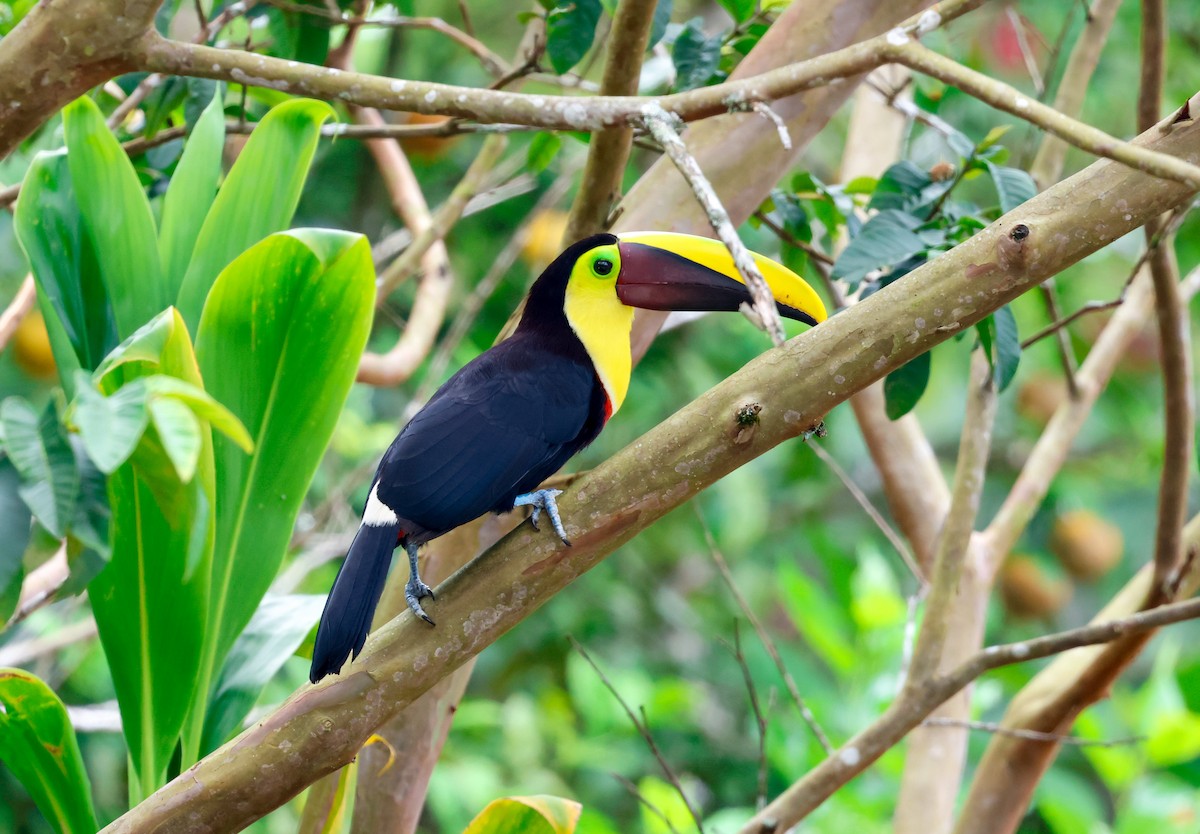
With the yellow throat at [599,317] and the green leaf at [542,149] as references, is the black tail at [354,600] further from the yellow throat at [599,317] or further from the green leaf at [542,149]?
the green leaf at [542,149]

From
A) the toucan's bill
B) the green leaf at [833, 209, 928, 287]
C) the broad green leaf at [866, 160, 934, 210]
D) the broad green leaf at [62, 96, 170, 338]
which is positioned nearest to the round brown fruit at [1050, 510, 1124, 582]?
the broad green leaf at [866, 160, 934, 210]

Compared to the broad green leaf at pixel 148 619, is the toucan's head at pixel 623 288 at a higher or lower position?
higher

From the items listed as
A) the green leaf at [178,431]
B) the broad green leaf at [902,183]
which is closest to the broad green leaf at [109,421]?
the green leaf at [178,431]

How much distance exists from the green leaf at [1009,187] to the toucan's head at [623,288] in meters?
0.34

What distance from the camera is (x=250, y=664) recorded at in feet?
5.32

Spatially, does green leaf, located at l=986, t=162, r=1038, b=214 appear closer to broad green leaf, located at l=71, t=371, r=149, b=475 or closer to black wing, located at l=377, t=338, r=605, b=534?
black wing, located at l=377, t=338, r=605, b=534

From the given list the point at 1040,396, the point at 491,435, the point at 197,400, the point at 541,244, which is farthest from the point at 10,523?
the point at 1040,396

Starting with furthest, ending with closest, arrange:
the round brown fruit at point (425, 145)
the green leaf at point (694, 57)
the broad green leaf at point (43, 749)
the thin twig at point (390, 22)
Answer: the round brown fruit at point (425, 145)
the thin twig at point (390, 22)
the green leaf at point (694, 57)
the broad green leaf at point (43, 749)

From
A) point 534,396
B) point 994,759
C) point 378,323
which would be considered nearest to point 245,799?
point 534,396

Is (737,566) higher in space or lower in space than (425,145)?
lower

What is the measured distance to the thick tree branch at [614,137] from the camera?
1.48m

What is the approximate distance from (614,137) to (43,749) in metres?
1.05

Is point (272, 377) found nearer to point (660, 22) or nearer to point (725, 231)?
point (725, 231)

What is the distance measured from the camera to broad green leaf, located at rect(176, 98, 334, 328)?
5.05 ft
